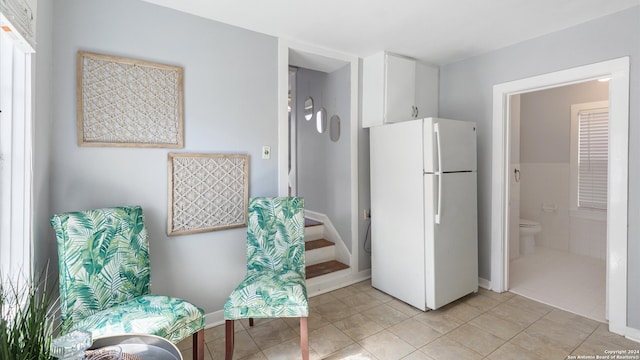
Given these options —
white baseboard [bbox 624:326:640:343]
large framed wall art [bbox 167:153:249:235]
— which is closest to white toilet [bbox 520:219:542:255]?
white baseboard [bbox 624:326:640:343]

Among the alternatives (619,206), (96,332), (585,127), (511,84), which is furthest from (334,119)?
(585,127)

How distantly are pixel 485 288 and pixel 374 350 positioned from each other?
5.40ft

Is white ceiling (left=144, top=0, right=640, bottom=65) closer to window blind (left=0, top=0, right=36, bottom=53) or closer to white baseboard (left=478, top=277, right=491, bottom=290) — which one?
window blind (left=0, top=0, right=36, bottom=53)

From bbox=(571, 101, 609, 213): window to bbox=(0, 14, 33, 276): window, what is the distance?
5483 millimetres

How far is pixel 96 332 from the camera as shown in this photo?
142cm

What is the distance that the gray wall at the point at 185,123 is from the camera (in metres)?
1.90

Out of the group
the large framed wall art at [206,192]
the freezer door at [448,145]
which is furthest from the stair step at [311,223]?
the freezer door at [448,145]

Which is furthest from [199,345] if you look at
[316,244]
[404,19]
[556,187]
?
[556,187]

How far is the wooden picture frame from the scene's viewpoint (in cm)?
195

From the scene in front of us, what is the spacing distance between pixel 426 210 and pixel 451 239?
0.40m

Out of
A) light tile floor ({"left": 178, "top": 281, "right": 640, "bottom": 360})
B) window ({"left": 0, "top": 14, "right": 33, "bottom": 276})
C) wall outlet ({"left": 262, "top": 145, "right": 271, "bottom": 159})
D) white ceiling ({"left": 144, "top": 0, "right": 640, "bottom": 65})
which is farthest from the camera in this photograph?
wall outlet ({"left": 262, "top": 145, "right": 271, "bottom": 159})

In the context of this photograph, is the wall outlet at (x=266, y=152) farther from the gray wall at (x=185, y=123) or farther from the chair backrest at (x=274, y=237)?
the chair backrest at (x=274, y=237)

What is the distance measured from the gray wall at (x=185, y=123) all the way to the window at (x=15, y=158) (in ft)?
1.50

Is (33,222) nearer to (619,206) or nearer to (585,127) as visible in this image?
(619,206)
